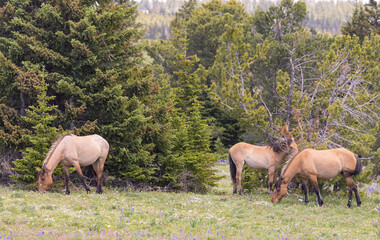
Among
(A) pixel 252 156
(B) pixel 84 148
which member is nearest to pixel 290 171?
(A) pixel 252 156

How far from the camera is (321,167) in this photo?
1399cm

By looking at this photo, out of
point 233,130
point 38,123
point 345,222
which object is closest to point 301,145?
point 345,222

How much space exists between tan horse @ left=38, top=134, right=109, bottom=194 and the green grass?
2.67ft

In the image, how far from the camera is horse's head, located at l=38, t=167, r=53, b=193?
13938mm

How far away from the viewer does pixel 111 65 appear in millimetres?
18297

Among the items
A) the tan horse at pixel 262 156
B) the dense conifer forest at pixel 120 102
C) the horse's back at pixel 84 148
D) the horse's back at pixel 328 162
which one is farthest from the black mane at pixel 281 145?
A: the horse's back at pixel 84 148

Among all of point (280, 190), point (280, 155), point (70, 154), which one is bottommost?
point (280, 190)

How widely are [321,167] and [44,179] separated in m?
10.3

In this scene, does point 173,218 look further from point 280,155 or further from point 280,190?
point 280,155

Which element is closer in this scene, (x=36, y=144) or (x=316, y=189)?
(x=316, y=189)

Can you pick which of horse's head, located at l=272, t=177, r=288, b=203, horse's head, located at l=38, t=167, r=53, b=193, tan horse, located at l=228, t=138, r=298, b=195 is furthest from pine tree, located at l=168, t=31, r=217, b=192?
horse's head, located at l=38, t=167, r=53, b=193

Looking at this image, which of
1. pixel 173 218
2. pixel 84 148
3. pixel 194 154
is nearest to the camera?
pixel 173 218

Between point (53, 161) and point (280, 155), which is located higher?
point (280, 155)

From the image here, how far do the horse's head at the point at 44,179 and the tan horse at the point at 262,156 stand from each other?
7859 millimetres
